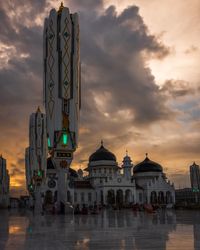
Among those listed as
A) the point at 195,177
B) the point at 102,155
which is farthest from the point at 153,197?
the point at 102,155

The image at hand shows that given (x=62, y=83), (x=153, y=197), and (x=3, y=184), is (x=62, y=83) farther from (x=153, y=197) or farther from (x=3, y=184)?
(x=3, y=184)

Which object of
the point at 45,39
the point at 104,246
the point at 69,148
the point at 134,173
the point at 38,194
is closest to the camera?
the point at 104,246

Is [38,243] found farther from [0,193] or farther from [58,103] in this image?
[0,193]

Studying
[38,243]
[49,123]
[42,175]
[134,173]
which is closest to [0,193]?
[134,173]

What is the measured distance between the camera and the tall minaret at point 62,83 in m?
38.9

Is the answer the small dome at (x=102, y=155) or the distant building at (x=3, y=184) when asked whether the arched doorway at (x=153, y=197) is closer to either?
the small dome at (x=102, y=155)

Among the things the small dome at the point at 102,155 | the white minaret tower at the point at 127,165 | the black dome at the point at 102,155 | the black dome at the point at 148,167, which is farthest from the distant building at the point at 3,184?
the black dome at the point at 148,167

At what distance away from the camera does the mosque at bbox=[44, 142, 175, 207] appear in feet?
306

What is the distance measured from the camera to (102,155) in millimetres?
101250

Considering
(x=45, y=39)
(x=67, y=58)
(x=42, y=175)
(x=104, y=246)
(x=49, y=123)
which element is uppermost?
(x=45, y=39)

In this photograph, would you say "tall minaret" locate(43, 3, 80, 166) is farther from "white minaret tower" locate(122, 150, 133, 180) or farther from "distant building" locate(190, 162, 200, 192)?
"white minaret tower" locate(122, 150, 133, 180)

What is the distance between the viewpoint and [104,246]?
8.83 meters

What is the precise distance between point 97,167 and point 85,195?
8826mm

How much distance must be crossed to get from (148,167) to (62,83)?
235 feet
